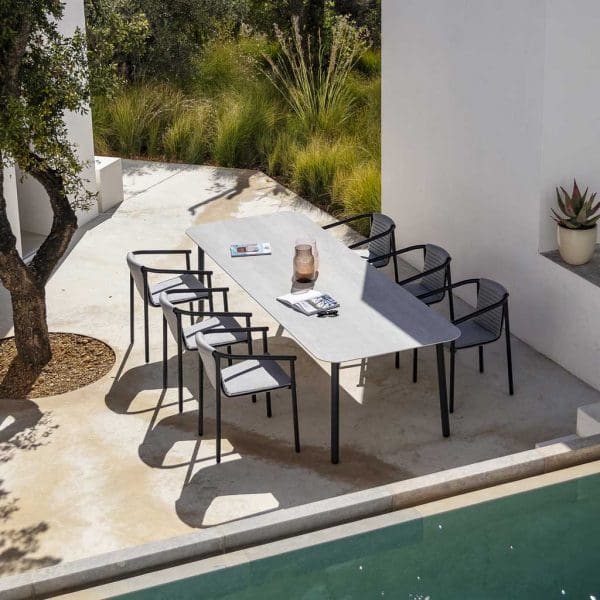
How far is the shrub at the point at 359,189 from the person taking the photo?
33.5 feet

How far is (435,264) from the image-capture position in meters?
7.67

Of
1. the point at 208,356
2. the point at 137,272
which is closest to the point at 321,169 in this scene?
the point at 137,272

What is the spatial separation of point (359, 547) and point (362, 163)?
637 centimetres

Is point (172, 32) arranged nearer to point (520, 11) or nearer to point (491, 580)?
point (520, 11)

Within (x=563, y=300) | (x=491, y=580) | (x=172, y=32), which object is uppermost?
(x=172, y=32)

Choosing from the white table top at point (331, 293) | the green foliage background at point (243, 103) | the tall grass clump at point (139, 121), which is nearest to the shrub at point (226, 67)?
the green foliage background at point (243, 103)

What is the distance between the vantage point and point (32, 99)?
677 centimetres

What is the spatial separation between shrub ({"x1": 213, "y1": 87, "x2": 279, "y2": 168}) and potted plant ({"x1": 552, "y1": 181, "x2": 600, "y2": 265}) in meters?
5.61

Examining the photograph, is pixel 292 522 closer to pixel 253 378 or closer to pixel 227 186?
pixel 253 378

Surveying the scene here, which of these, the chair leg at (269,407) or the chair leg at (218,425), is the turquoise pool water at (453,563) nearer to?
the chair leg at (218,425)

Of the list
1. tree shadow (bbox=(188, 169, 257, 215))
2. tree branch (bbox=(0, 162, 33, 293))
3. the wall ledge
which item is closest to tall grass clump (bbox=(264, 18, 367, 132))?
tree shadow (bbox=(188, 169, 257, 215))

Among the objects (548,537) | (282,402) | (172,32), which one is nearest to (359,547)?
(548,537)

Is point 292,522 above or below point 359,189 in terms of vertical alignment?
below

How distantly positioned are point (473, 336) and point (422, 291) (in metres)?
0.83
